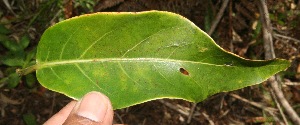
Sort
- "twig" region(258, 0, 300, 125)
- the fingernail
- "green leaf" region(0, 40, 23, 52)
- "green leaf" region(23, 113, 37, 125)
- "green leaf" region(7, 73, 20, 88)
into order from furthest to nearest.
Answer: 1. "green leaf" region(23, 113, 37, 125)
2. "green leaf" region(0, 40, 23, 52)
3. "green leaf" region(7, 73, 20, 88)
4. "twig" region(258, 0, 300, 125)
5. the fingernail

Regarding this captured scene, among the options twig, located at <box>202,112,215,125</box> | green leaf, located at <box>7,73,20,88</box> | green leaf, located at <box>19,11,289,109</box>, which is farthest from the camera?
twig, located at <box>202,112,215,125</box>

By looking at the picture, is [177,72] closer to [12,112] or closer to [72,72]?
[72,72]

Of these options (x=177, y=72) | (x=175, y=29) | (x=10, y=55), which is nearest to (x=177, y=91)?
(x=177, y=72)

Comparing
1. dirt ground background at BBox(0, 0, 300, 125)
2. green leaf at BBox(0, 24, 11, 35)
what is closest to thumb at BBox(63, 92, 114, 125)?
dirt ground background at BBox(0, 0, 300, 125)

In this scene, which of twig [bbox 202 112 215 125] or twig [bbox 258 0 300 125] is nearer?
twig [bbox 258 0 300 125]

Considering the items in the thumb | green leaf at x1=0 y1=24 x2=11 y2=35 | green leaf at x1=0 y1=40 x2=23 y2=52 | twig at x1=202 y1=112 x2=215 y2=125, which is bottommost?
twig at x1=202 y1=112 x2=215 y2=125

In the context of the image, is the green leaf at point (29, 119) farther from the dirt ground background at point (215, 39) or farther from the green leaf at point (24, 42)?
the green leaf at point (24, 42)

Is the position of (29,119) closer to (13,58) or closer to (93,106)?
(13,58)

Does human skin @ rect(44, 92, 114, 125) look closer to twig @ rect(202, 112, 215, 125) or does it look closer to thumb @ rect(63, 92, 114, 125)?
thumb @ rect(63, 92, 114, 125)

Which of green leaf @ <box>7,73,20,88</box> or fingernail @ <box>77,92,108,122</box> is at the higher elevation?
fingernail @ <box>77,92,108,122</box>
